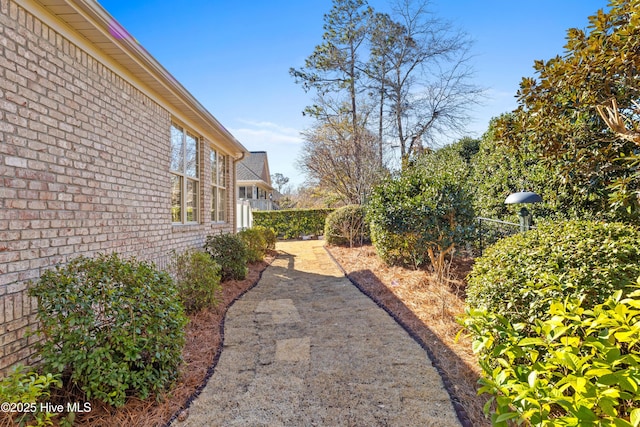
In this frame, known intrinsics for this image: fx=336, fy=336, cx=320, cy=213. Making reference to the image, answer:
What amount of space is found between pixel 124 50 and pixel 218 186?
5145mm

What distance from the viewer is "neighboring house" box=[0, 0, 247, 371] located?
2.62m

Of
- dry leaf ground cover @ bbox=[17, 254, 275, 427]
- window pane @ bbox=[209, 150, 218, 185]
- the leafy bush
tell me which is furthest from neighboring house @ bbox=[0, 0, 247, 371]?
the leafy bush

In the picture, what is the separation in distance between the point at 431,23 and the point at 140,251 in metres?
15.8

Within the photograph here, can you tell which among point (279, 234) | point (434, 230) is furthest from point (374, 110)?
point (434, 230)

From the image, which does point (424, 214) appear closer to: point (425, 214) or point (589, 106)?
point (425, 214)

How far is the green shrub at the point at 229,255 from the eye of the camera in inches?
274

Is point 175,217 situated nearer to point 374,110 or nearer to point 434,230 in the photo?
point 434,230

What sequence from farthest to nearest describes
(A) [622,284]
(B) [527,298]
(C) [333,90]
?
(C) [333,90], (B) [527,298], (A) [622,284]

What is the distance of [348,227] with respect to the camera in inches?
495

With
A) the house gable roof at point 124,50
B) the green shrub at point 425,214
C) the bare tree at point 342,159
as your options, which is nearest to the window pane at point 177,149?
the house gable roof at point 124,50

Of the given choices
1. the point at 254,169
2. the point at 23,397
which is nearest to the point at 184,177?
the point at 23,397

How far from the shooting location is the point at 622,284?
232 centimetres

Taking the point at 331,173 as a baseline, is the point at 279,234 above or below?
below

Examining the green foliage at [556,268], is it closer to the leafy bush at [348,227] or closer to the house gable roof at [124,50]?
the house gable roof at [124,50]
